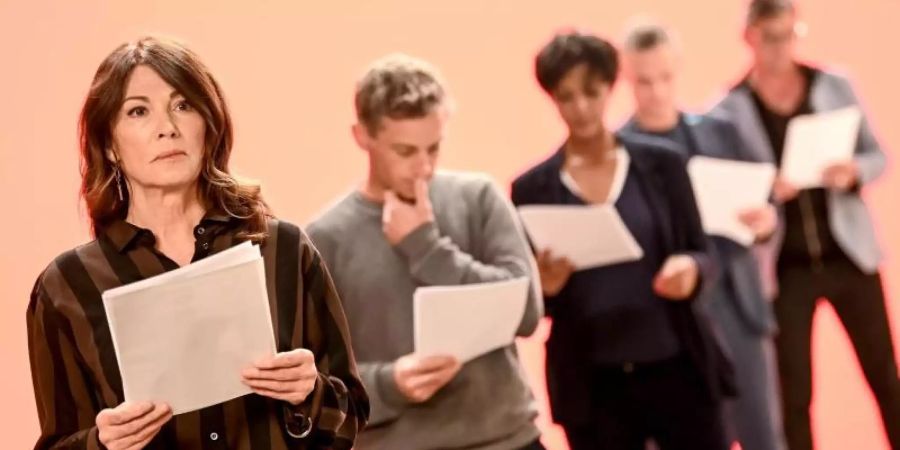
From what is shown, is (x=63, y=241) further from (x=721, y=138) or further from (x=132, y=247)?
(x=721, y=138)

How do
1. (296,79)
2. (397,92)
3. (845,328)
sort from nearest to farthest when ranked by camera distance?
(397,92) → (296,79) → (845,328)

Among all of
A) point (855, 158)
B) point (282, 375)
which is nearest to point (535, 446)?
point (282, 375)

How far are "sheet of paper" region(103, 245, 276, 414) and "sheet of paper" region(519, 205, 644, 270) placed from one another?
4.62ft

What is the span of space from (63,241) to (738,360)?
192 cm

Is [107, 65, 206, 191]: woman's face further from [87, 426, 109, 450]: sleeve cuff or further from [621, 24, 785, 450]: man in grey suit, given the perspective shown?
[621, 24, 785, 450]: man in grey suit

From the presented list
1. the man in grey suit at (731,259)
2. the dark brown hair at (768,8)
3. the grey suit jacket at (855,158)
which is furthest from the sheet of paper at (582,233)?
the dark brown hair at (768,8)

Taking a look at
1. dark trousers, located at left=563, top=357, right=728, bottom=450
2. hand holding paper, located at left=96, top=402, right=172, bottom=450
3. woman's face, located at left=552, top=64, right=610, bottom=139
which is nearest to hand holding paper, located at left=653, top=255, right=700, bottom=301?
dark trousers, located at left=563, top=357, right=728, bottom=450

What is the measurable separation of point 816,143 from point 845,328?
1.81 ft

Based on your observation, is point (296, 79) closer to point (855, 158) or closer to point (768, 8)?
point (768, 8)

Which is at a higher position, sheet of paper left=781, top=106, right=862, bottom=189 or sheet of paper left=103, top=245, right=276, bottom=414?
sheet of paper left=103, top=245, right=276, bottom=414

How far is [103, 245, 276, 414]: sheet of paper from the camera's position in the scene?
1.72 m

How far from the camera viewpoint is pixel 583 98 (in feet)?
10.3

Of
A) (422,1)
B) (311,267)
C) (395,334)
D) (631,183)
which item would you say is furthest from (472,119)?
(311,267)

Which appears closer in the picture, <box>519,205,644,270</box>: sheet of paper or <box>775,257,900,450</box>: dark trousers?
<box>519,205,644,270</box>: sheet of paper
